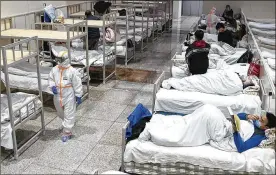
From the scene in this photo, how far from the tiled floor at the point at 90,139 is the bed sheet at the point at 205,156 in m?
0.53

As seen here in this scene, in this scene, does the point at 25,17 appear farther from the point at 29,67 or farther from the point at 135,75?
the point at 135,75

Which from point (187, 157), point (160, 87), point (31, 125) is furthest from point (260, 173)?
point (31, 125)

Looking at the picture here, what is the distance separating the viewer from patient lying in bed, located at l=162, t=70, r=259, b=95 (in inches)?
212

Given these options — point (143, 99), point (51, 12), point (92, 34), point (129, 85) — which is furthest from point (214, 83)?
point (51, 12)

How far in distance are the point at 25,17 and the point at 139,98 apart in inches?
118

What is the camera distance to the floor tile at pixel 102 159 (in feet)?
13.4

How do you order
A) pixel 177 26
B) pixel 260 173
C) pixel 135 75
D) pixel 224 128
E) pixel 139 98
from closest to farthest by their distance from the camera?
pixel 260 173 → pixel 224 128 → pixel 139 98 → pixel 135 75 → pixel 177 26

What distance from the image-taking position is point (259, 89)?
5.36 meters

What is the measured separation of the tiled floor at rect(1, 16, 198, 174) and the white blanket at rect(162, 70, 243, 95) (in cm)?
89

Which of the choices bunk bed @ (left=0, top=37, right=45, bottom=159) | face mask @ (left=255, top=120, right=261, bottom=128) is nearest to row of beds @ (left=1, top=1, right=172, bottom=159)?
bunk bed @ (left=0, top=37, right=45, bottom=159)

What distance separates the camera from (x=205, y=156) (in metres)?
3.62

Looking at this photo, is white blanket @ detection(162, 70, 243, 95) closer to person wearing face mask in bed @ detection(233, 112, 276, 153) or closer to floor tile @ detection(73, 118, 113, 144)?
floor tile @ detection(73, 118, 113, 144)

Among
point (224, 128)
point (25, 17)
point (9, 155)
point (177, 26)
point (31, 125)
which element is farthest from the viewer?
point (177, 26)

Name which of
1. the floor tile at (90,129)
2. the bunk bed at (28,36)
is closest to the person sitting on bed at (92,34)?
the bunk bed at (28,36)
